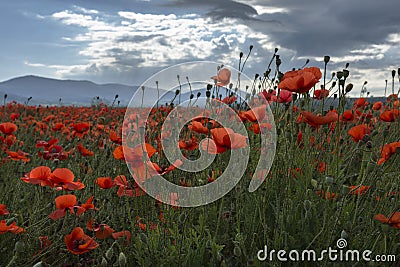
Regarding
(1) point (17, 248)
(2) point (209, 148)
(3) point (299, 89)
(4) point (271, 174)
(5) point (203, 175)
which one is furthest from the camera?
(5) point (203, 175)

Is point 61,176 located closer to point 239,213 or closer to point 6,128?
point 239,213

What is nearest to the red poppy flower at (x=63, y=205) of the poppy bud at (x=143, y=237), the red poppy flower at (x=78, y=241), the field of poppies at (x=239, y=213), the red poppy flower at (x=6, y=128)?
the field of poppies at (x=239, y=213)

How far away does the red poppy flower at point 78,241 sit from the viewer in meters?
2.03

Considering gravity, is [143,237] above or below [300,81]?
below

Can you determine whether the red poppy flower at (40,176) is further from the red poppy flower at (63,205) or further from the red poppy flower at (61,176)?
the red poppy flower at (63,205)

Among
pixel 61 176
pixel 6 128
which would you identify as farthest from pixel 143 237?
A: pixel 6 128

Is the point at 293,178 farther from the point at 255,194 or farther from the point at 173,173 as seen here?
the point at 173,173

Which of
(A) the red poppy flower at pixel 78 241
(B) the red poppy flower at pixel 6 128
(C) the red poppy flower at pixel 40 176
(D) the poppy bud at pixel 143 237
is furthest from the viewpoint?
(B) the red poppy flower at pixel 6 128

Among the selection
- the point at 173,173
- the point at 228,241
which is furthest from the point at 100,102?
the point at 228,241

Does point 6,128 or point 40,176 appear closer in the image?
point 40,176

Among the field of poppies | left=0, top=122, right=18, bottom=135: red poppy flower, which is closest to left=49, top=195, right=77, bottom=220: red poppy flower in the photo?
the field of poppies

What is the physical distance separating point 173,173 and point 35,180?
32.9 inches

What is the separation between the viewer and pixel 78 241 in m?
2.09

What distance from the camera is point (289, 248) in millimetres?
1913
